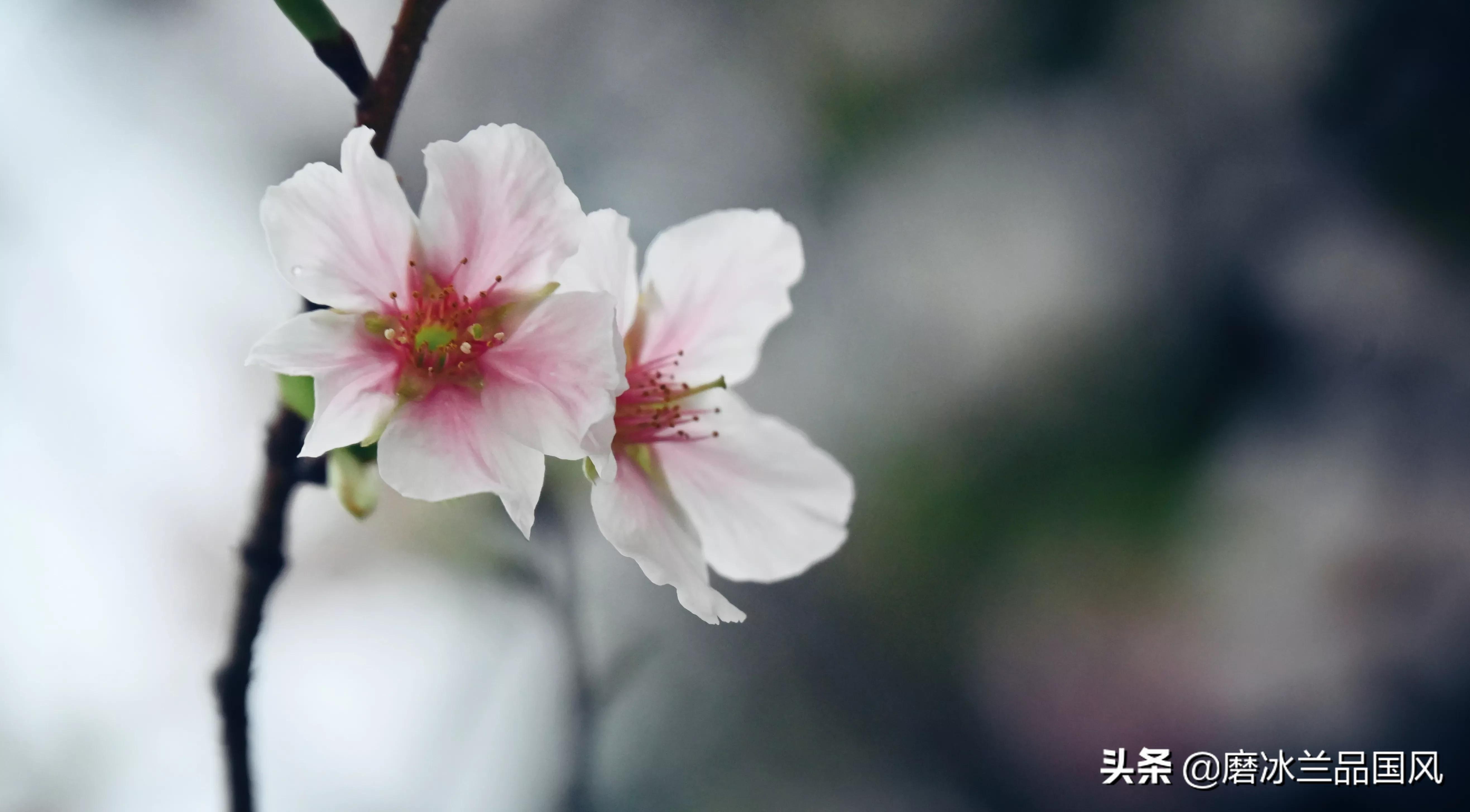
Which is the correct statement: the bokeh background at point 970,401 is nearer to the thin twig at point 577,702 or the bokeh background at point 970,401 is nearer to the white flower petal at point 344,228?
the thin twig at point 577,702

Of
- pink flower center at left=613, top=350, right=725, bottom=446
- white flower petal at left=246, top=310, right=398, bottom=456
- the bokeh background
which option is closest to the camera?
white flower petal at left=246, top=310, right=398, bottom=456

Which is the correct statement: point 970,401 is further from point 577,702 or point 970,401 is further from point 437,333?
point 437,333

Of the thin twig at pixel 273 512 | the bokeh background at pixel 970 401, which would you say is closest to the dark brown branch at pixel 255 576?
the thin twig at pixel 273 512

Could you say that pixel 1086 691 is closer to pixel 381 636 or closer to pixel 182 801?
pixel 381 636

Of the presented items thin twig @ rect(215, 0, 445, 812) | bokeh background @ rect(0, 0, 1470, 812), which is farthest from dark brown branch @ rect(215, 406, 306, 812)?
bokeh background @ rect(0, 0, 1470, 812)

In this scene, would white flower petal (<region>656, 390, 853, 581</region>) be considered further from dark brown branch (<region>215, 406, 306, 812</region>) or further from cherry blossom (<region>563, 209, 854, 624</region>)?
dark brown branch (<region>215, 406, 306, 812</region>)

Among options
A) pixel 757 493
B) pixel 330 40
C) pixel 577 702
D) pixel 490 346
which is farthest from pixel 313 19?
pixel 577 702

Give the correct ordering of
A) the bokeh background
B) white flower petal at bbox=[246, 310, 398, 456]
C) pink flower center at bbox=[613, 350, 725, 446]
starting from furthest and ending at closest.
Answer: the bokeh background, pink flower center at bbox=[613, 350, 725, 446], white flower petal at bbox=[246, 310, 398, 456]

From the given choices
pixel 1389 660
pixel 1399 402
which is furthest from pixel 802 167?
pixel 1389 660
